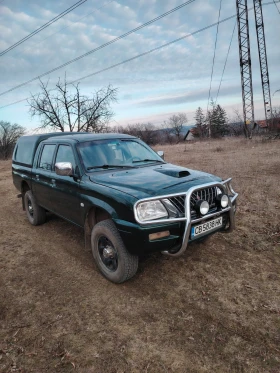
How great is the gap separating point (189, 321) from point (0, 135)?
76140 millimetres

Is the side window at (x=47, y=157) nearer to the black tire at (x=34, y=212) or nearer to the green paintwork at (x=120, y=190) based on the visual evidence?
the green paintwork at (x=120, y=190)

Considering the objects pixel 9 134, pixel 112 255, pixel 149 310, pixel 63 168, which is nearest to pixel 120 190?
pixel 112 255

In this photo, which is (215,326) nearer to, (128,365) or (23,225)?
(128,365)

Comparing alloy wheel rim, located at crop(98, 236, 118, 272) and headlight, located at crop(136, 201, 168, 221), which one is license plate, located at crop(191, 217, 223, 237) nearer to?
headlight, located at crop(136, 201, 168, 221)

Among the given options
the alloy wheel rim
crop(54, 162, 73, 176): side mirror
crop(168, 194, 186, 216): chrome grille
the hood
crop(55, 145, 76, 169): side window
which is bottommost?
the alloy wheel rim

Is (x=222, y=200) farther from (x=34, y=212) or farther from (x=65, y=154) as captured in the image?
(x=34, y=212)

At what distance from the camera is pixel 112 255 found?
3.32 meters

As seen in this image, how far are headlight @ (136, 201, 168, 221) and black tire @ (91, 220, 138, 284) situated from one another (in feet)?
1.55

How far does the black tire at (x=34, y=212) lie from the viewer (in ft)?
18.3

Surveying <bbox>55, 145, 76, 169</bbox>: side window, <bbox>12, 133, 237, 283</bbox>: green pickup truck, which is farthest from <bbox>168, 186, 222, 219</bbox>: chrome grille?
<bbox>55, 145, 76, 169</bbox>: side window

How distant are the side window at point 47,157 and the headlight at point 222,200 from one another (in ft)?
9.76

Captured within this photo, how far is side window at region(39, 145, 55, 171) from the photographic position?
4730mm

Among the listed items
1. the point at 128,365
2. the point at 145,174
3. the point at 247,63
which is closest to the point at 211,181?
the point at 145,174

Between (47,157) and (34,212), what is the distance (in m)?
1.43
